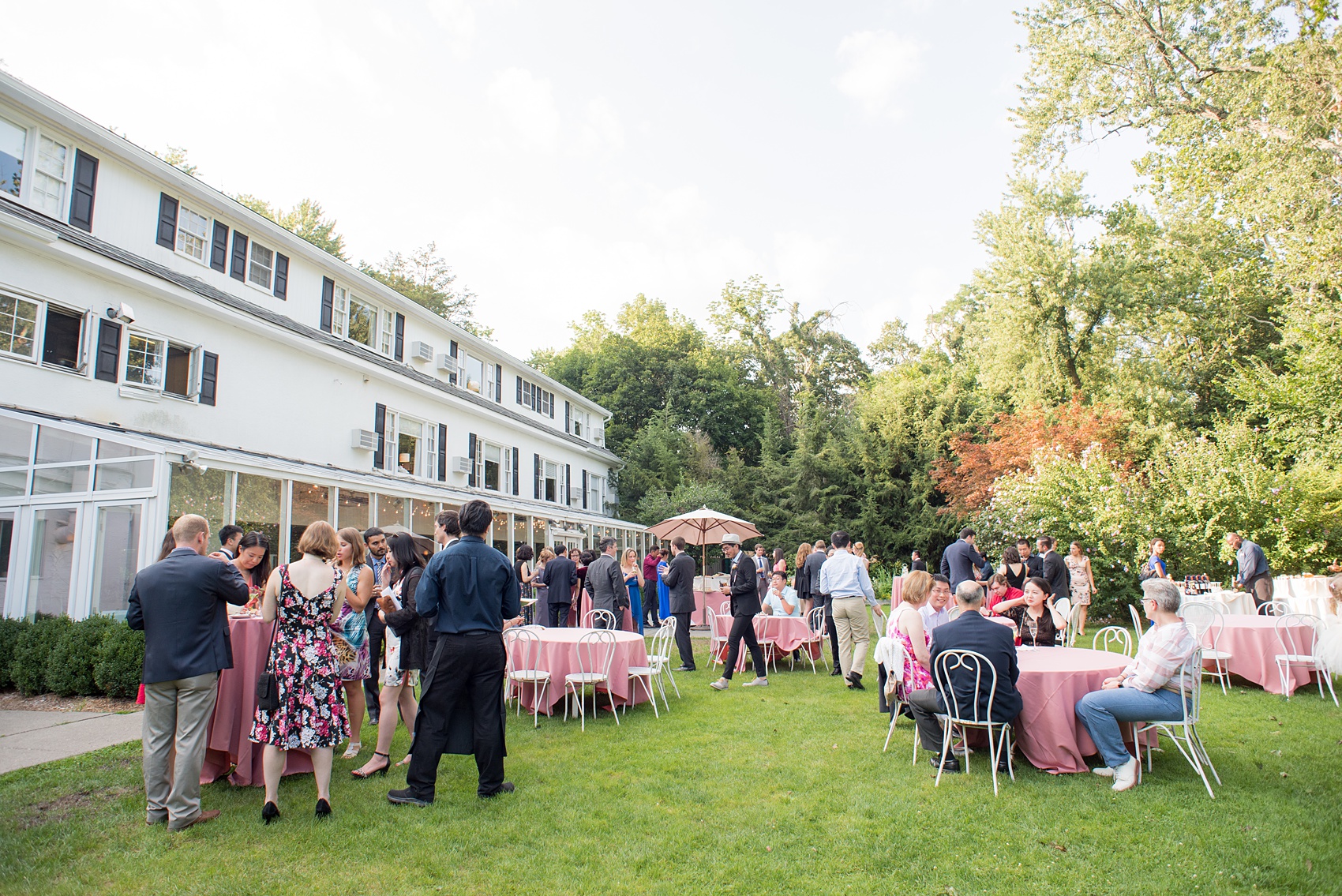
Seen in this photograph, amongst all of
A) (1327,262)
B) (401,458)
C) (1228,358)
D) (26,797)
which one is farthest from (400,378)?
(1228,358)

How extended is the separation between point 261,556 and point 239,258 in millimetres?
11332

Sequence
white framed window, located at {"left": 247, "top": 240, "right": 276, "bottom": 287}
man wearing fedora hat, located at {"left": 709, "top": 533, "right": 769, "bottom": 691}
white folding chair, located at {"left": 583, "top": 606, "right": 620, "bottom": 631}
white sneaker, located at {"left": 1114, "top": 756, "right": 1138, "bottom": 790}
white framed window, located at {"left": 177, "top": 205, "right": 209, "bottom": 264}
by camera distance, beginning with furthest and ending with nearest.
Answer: white framed window, located at {"left": 247, "top": 240, "right": 276, "bottom": 287} → white framed window, located at {"left": 177, "top": 205, "right": 209, "bottom": 264} → white folding chair, located at {"left": 583, "top": 606, "right": 620, "bottom": 631} → man wearing fedora hat, located at {"left": 709, "top": 533, "right": 769, "bottom": 691} → white sneaker, located at {"left": 1114, "top": 756, "right": 1138, "bottom": 790}

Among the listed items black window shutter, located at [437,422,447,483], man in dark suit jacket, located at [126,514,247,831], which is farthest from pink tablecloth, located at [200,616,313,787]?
black window shutter, located at [437,422,447,483]

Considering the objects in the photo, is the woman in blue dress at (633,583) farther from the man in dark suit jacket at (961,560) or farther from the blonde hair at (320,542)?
the blonde hair at (320,542)

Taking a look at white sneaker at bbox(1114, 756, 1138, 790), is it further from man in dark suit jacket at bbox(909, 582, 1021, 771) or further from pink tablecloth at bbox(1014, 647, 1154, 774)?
man in dark suit jacket at bbox(909, 582, 1021, 771)

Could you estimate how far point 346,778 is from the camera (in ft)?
18.1

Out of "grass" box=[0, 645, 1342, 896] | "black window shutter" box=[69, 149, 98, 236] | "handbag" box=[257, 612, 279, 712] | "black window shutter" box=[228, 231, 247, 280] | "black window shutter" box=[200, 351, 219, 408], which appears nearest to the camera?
"grass" box=[0, 645, 1342, 896]

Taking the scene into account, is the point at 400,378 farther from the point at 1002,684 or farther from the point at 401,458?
the point at 1002,684

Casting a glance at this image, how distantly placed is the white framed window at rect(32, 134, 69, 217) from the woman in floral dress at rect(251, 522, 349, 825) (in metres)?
10.9

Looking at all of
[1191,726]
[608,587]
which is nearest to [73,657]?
[608,587]

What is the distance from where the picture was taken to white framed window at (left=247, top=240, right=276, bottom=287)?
50.5 ft

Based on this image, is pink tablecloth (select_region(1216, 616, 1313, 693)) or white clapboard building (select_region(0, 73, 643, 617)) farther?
white clapboard building (select_region(0, 73, 643, 617))

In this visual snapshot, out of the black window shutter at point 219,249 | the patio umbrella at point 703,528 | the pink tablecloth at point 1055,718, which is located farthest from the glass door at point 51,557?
the pink tablecloth at point 1055,718

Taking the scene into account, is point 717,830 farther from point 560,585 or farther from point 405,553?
point 560,585
